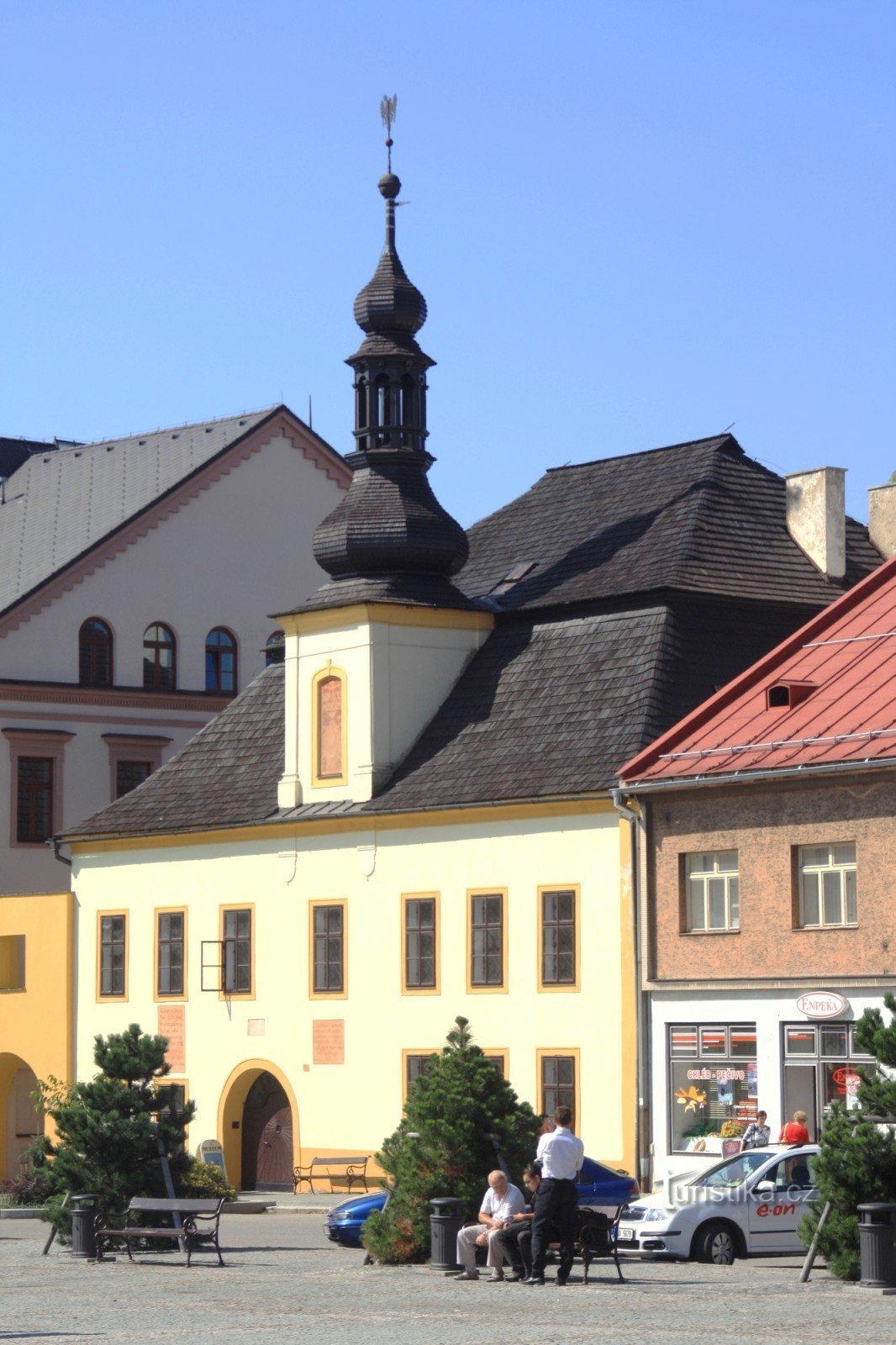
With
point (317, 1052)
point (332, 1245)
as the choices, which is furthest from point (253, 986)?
point (332, 1245)

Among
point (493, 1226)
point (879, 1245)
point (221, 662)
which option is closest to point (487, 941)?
point (493, 1226)

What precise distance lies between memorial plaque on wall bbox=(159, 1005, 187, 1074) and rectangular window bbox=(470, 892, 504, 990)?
8178 mm

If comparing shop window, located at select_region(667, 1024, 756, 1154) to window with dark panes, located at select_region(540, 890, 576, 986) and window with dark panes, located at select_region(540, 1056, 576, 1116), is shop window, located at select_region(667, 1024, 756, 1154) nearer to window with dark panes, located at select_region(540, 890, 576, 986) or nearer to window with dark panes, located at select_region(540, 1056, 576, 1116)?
window with dark panes, located at select_region(540, 1056, 576, 1116)

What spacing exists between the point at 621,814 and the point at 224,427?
26147mm

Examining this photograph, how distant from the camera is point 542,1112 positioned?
42.8 metres

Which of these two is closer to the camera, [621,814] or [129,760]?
[621,814]

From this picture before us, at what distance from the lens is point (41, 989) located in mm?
54000

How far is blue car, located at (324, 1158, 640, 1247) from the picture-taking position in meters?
33.1

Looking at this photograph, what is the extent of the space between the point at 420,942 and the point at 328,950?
8.58 ft

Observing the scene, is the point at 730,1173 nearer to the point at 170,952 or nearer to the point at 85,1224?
A: the point at 85,1224

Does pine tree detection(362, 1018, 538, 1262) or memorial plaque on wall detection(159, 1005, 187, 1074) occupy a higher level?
memorial plaque on wall detection(159, 1005, 187, 1074)

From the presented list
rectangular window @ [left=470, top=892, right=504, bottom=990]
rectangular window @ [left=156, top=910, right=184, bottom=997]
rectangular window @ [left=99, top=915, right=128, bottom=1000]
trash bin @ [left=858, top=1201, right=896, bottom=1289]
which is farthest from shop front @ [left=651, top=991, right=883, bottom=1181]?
rectangular window @ [left=99, top=915, right=128, bottom=1000]

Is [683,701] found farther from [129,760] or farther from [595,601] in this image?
[129,760]

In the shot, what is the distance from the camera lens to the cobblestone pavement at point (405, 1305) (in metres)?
21.8
